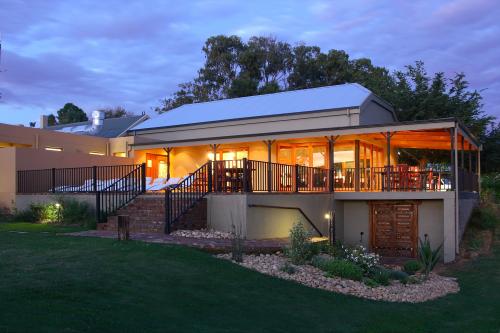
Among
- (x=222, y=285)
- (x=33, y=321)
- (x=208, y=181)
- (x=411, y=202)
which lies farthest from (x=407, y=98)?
(x=33, y=321)

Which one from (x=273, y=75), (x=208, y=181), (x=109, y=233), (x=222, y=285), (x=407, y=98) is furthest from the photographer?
(x=273, y=75)

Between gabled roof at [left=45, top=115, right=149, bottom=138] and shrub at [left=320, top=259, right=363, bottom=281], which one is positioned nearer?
shrub at [left=320, top=259, right=363, bottom=281]

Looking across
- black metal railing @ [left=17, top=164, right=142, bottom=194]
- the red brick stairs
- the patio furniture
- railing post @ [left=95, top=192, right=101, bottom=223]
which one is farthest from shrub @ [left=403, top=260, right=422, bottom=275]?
black metal railing @ [left=17, top=164, right=142, bottom=194]

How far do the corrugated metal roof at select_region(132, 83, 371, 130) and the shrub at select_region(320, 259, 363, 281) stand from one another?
11.4 m

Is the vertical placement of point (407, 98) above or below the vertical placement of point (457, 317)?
above

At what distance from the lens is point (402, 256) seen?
17203mm

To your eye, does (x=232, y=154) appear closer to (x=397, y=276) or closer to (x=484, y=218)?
(x=484, y=218)

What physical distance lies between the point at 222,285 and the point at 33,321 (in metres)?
3.56

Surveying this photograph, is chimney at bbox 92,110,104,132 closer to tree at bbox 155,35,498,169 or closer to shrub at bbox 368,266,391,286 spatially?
tree at bbox 155,35,498,169

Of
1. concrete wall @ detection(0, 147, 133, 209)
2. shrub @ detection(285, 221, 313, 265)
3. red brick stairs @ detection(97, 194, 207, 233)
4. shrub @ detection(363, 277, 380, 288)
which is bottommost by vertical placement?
shrub @ detection(363, 277, 380, 288)

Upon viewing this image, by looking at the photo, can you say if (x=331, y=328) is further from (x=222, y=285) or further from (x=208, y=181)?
(x=208, y=181)

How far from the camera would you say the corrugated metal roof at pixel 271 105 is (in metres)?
22.9

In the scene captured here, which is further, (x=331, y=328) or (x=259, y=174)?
A: (x=259, y=174)

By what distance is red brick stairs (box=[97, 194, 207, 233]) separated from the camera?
14.1m
